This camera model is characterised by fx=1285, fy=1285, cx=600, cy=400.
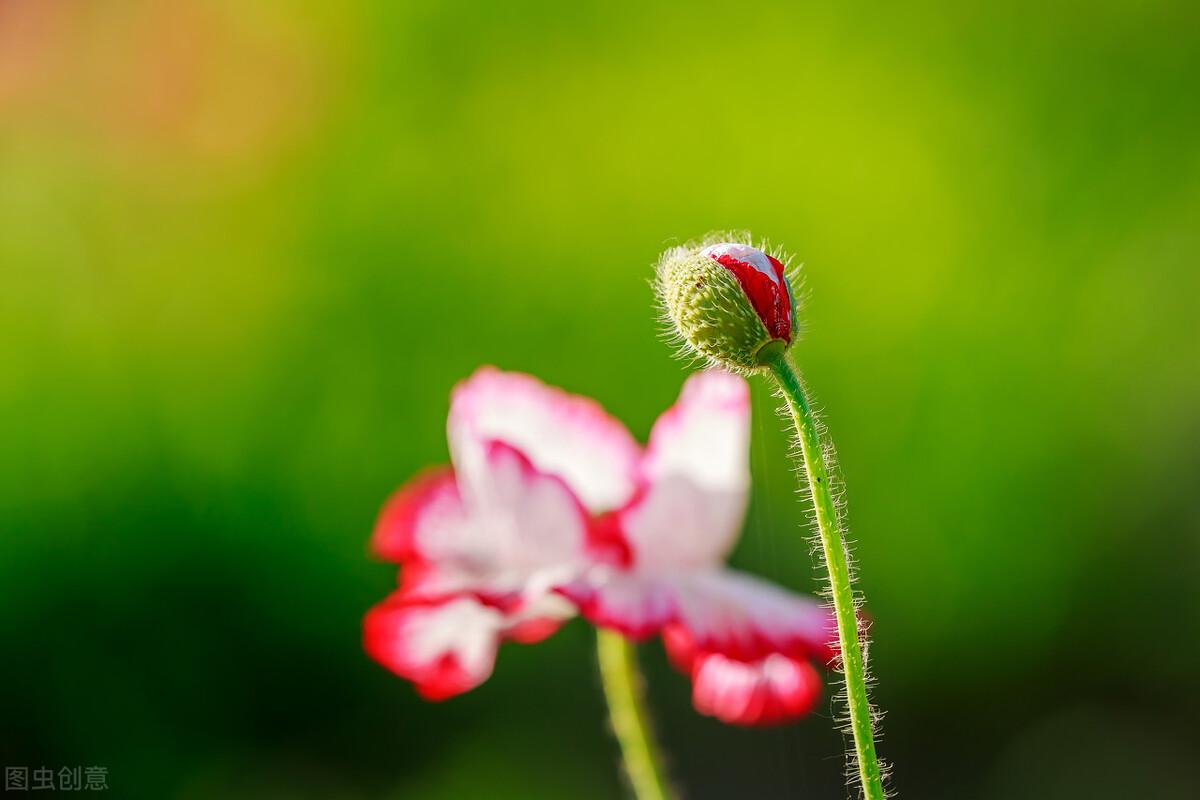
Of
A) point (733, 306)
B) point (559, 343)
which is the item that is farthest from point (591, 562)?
point (559, 343)

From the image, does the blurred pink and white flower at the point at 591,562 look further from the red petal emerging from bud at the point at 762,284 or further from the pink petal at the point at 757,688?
the red petal emerging from bud at the point at 762,284

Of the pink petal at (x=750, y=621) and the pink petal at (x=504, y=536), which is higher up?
the pink petal at (x=504, y=536)

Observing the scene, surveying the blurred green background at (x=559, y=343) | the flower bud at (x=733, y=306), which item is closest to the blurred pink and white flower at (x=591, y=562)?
the flower bud at (x=733, y=306)

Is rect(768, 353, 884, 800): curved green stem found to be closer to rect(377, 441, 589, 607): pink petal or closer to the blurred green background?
rect(377, 441, 589, 607): pink petal

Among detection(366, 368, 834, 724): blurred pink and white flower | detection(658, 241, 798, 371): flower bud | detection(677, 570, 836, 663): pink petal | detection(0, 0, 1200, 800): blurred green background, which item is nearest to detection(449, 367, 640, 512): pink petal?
detection(366, 368, 834, 724): blurred pink and white flower

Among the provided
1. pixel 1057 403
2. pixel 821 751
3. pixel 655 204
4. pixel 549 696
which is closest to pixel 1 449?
pixel 549 696

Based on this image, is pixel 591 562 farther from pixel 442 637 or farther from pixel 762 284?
pixel 762 284
